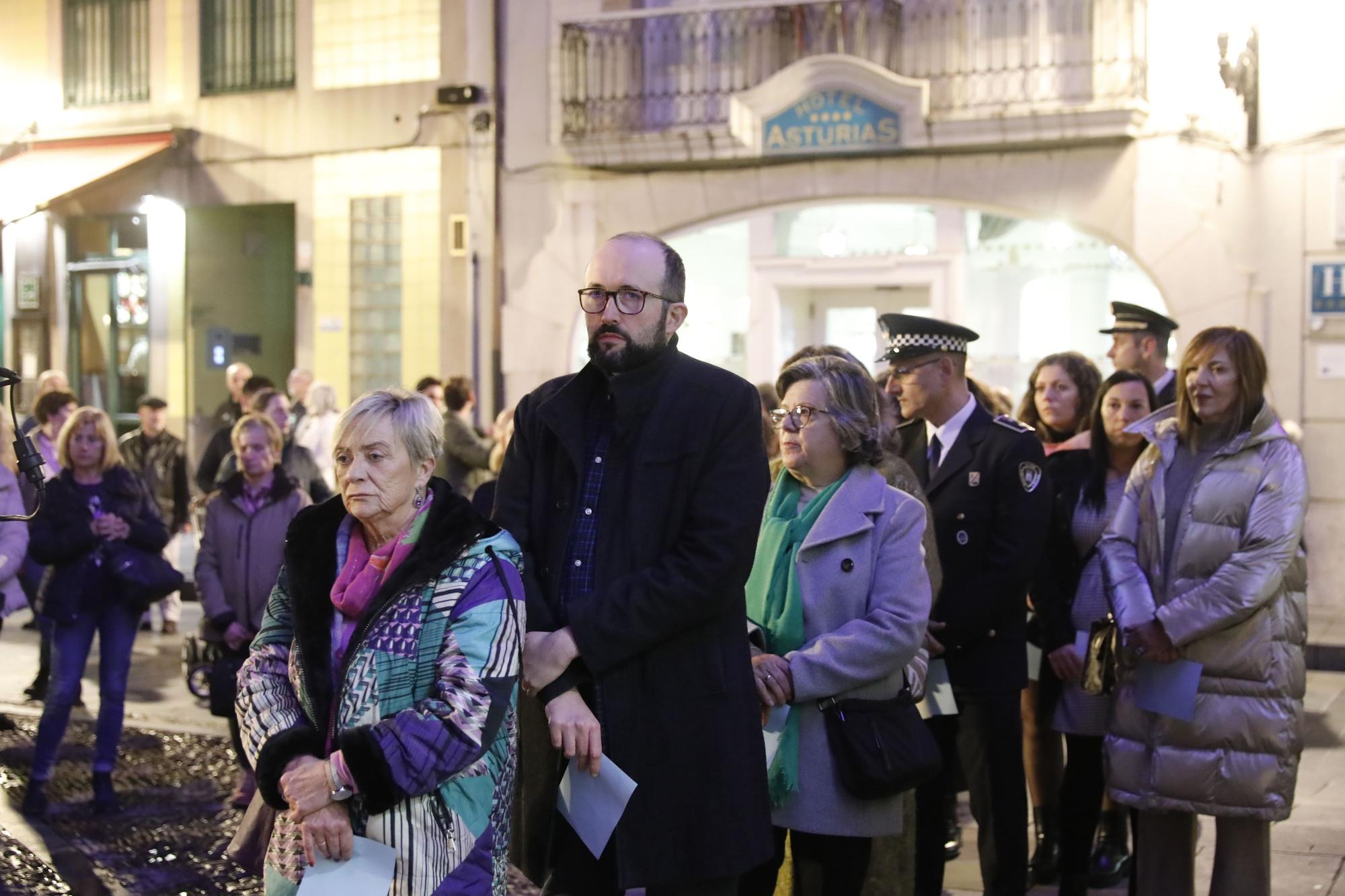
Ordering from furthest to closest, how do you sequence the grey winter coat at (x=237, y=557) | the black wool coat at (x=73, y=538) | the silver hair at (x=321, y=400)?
the silver hair at (x=321, y=400) < the black wool coat at (x=73, y=538) < the grey winter coat at (x=237, y=557)

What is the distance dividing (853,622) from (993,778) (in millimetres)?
1486

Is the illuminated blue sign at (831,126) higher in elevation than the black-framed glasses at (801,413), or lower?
higher

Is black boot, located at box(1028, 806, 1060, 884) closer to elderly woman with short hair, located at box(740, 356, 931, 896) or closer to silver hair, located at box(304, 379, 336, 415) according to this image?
elderly woman with short hair, located at box(740, 356, 931, 896)

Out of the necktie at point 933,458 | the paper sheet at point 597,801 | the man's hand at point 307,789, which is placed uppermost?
the necktie at point 933,458

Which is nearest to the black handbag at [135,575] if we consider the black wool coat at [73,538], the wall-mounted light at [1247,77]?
the black wool coat at [73,538]

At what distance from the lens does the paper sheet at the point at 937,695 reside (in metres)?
5.32

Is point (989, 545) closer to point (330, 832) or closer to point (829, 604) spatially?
point (829, 604)

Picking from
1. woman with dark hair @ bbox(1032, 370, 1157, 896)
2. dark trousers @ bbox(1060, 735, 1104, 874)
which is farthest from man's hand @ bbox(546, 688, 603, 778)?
woman with dark hair @ bbox(1032, 370, 1157, 896)

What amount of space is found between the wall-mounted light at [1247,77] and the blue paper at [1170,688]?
1025 centimetres

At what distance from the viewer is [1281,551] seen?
4914mm

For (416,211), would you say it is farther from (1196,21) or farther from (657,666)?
(657,666)

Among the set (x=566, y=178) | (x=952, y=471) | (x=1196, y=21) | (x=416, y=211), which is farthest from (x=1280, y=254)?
(x=952, y=471)

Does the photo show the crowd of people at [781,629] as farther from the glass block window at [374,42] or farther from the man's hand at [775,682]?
the glass block window at [374,42]

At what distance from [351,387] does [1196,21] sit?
9641 mm
